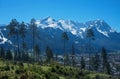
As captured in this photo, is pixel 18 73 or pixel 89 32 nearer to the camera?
pixel 18 73

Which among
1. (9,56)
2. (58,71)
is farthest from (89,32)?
(58,71)

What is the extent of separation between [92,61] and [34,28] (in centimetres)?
3931

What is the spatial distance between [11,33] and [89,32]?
44.1 metres

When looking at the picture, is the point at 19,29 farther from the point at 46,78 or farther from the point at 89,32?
the point at 46,78

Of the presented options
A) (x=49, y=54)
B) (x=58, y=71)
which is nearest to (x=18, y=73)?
(x=58, y=71)

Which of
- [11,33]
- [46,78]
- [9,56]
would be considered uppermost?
[11,33]

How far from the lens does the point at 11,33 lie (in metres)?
123

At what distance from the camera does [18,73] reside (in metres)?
56.2

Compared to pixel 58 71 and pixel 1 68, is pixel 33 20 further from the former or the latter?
pixel 1 68

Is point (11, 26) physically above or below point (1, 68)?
above

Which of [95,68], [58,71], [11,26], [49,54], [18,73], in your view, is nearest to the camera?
[18,73]

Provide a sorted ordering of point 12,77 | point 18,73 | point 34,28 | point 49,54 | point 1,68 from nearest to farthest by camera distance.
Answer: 1. point 12,77
2. point 18,73
3. point 1,68
4. point 34,28
5. point 49,54

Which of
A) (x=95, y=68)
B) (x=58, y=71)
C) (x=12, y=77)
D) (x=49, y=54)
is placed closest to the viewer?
(x=12, y=77)

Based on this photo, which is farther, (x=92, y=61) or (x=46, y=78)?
(x=92, y=61)
